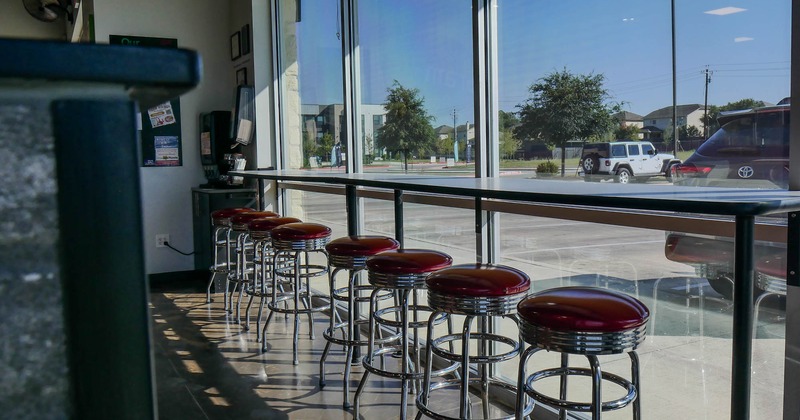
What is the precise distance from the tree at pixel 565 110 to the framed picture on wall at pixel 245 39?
3.57m

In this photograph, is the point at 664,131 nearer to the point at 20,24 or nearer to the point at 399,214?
the point at 399,214

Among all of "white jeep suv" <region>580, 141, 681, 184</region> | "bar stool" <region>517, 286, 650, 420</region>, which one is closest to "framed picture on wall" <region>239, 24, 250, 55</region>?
"white jeep suv" <region>580, 141, 681, 184</region>

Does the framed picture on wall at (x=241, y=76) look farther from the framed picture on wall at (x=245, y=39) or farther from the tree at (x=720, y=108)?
the tree at (x=720, y=108)

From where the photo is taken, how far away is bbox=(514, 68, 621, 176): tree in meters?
2.29

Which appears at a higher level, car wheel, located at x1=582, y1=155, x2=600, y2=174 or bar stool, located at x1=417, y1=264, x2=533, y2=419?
car wheel, located at x1=582, y1=155, x2=600, y2=174

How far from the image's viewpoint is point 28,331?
13.9 inches

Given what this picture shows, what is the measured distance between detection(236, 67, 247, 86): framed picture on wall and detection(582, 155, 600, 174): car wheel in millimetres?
4057

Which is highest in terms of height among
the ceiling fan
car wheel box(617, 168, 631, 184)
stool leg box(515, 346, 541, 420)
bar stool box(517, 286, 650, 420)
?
the ceiling fan

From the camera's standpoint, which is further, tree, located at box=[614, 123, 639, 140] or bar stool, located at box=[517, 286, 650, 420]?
tree, located at box=[614, 123, 639, 140]

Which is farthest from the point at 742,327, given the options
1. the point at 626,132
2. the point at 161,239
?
the point at 161,239

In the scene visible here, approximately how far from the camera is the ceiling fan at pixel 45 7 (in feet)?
26.9

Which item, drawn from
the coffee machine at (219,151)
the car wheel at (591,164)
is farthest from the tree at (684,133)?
the coffee machine at (219,151)

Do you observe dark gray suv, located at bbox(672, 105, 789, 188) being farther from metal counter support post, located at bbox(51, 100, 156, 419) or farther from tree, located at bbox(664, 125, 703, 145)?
metal counter support post, located at bbox(51, 100, 156, 419)

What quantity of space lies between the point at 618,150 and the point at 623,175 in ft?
0.30
